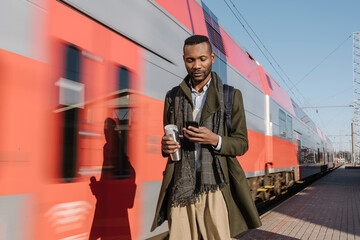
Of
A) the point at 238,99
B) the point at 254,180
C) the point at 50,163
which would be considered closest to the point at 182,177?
the point at 238,99

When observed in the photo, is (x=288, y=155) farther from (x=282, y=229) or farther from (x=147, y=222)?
(x=147, y=222)

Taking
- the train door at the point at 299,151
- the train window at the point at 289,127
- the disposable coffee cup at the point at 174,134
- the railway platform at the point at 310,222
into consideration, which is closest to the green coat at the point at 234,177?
the disposable coffee cup at the point at 174,134

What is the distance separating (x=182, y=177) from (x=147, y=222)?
1.62 metres

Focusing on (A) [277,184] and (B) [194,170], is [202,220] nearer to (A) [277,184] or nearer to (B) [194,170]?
(B) [194,170]

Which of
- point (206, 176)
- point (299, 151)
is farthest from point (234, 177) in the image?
point (299, 151)

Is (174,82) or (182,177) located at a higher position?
(174,82)

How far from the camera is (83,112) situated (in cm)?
275

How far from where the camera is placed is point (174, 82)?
161 inches

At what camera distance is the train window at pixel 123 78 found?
319 cm

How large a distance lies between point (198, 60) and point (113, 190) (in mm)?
1490

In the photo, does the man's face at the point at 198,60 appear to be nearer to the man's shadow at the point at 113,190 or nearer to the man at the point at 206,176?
the man at the point at 206,176

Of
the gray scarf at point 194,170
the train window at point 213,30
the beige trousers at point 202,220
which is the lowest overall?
the beige trousers at point 202,220

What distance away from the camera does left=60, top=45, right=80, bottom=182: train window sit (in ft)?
8.38

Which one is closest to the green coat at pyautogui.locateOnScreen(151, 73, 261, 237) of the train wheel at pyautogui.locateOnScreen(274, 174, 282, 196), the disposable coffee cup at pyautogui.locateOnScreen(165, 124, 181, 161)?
the disposable coffee cup at pyautogui.locateOnScreen(165, 124, 181, 161)
